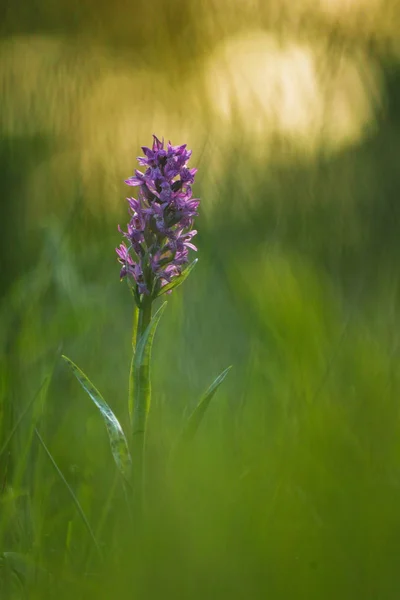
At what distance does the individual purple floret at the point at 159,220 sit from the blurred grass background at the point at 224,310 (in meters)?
0.18

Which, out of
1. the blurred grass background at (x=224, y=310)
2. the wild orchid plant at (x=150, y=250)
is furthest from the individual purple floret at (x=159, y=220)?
the blurred grass background at (x=224, y=310)

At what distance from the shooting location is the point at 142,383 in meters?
1.20

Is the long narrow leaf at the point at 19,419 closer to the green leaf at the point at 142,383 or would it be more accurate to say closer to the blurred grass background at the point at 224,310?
the blurred grass background at the point at 224,310

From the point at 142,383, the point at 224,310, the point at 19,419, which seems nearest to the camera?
the point at 19,419

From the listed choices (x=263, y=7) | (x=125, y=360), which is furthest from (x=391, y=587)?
(x=125, y=360)

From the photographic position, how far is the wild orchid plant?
1.20 metres

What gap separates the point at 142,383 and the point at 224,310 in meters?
0.56

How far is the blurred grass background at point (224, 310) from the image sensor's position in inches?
14.8

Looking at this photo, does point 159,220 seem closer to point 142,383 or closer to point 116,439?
point 142,383

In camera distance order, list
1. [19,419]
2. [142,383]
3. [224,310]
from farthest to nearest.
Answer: [224,310], [142,383], [19,419]

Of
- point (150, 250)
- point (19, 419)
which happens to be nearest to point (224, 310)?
point (150, 250)

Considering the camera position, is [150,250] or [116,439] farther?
[150,250]

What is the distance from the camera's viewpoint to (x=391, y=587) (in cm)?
35

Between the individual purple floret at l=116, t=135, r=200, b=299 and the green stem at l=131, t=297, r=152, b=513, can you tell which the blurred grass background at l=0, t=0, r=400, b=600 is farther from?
the individual purple floret at l=116, t=135, r=200, b=299
